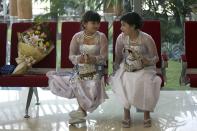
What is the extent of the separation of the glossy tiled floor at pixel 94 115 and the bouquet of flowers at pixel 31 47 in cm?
55

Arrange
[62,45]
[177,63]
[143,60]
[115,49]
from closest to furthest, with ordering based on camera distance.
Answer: [143,60] → [115,49] → [62,45] → [177,63]

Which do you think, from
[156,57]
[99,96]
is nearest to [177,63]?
[156,57]

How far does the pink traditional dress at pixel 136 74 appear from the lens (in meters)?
3.86

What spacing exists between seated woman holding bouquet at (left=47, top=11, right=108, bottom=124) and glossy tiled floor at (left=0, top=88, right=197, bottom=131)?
248 millimetres

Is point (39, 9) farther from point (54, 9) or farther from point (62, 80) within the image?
point (62, 80)

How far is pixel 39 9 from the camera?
546 cm

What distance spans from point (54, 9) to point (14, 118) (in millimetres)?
1795

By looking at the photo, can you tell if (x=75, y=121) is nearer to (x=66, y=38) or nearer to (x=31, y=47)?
(x=31, y=47)

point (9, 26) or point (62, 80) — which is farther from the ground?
point (9, 26)

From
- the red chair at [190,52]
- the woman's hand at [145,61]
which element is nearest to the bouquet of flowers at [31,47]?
the woman's hand at [145,61]

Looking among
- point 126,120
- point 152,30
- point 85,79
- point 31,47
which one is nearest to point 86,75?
point 85,79

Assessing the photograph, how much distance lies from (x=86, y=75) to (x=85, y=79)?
4 centimetres

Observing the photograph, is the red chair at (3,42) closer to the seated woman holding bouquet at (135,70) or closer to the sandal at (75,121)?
the sandal at (75,121)

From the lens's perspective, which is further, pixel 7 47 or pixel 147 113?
pixel 7 47
